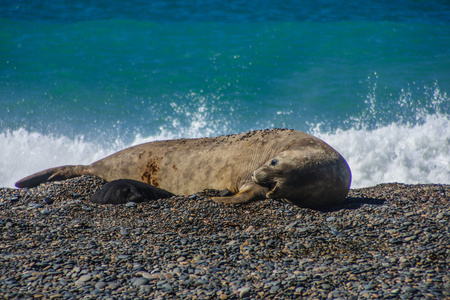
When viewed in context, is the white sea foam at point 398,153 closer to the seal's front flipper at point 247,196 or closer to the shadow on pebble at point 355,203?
the shadow on pebble at point 355,203

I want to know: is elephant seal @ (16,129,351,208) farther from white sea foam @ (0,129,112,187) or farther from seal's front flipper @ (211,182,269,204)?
white sea foam @ (0,129,112,187)

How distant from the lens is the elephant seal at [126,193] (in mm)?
5648

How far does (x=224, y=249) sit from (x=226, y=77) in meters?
10.8

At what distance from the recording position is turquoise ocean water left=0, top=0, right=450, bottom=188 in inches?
397

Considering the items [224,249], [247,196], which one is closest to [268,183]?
[247,196]

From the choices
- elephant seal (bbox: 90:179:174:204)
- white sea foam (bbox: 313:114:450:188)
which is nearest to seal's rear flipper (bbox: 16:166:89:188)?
elephant seal (bbox: 90:179:174:204)

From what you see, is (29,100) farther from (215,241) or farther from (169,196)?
(215,241)

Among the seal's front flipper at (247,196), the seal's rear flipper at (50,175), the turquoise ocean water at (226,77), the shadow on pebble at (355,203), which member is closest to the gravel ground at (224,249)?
the shadow on pebble at (355,203)

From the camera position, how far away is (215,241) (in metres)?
4.24

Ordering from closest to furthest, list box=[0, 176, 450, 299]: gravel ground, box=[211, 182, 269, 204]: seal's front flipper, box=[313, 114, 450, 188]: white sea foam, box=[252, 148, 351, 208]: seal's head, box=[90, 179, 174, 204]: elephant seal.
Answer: box=[0, 176, 450, 299]: gravel ground, box=[252, 148, 351, 208]: seal's head, box=[211, 182, 269, 204]: seal's front flipper, box=[90, 179, 174, 204]: elephant seal, box=[313, 114, 450, 188]: white sea foam

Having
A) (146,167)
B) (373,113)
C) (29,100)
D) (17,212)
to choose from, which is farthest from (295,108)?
(17,212)

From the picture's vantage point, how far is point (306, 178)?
5.27 m

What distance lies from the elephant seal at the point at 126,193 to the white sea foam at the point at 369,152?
3.97 metres

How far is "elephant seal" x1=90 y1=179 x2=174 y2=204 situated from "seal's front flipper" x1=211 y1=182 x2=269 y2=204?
843mm
